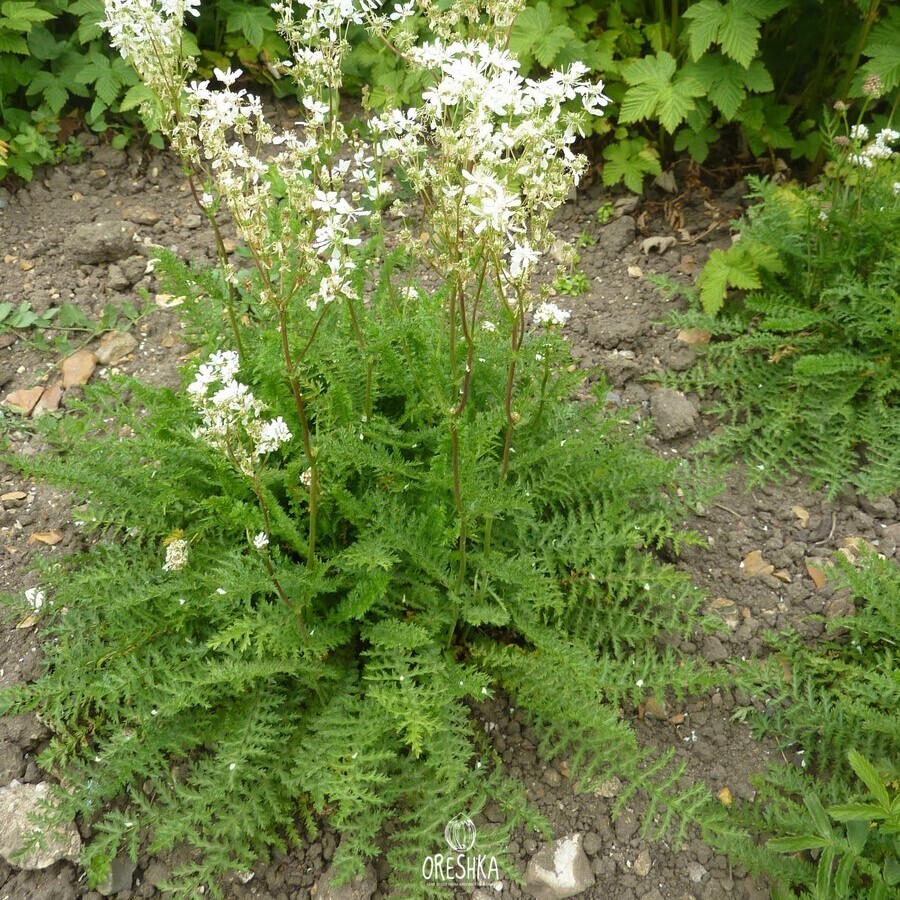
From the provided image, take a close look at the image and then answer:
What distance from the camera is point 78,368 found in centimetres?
370

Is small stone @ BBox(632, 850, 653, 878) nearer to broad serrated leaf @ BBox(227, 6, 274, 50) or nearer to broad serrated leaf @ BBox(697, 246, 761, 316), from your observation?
broad serrated leaf @ BBox(697, 246, 761, 316)

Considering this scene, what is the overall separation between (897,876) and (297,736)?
1572 millimetres

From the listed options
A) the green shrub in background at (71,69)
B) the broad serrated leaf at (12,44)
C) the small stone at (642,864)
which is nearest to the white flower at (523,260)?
the small stone at (642,864)

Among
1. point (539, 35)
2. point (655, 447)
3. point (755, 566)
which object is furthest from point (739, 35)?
point (755, 566)

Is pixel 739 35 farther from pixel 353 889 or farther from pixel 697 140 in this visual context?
pixel 353 889

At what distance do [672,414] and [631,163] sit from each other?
1551 mm

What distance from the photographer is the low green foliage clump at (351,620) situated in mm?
2223

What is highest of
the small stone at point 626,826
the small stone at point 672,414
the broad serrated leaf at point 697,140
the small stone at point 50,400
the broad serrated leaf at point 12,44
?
the broad serrated leaf at point 697,140

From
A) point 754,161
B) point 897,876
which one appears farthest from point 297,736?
point 754,161

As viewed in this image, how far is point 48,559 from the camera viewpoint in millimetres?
2848

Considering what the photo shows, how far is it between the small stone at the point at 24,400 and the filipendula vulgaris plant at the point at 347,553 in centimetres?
87

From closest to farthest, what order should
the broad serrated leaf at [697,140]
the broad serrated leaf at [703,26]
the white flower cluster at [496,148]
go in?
1. the white flower cluster at [496,148]
2. the broad serrated leaf at [703,26]
3. the broad serrated leaf at [697,140]

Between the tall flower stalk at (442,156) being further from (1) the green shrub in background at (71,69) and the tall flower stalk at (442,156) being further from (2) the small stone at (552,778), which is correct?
(1) the green shrub in background at (71,69)

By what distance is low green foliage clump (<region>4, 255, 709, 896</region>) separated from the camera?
2223mm
